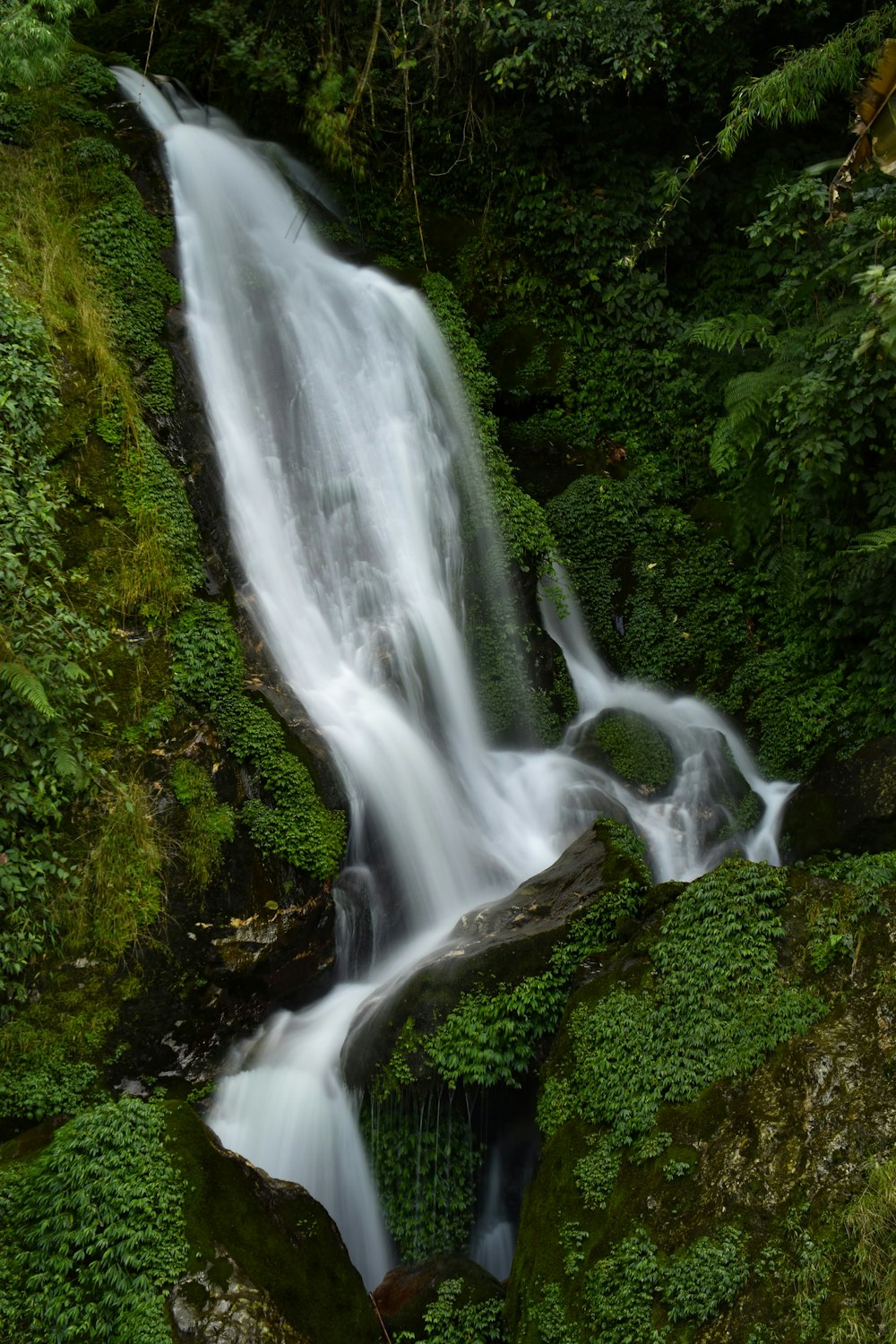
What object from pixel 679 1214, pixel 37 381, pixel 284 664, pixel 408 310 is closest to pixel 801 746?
pixel 284 664

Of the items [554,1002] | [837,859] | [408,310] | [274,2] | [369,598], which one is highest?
[274,2]

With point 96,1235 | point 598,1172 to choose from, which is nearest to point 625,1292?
point 598,1172

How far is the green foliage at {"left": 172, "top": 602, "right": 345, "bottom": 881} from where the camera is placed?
6.57 metres

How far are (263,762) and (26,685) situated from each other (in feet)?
5.72

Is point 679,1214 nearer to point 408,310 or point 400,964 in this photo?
point 400,964

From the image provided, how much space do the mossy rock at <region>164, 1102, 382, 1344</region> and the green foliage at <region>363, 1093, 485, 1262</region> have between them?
0.78 meters

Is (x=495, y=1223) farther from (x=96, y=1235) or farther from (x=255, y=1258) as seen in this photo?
(x=96, y=1235)

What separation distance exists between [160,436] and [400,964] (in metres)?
4.63

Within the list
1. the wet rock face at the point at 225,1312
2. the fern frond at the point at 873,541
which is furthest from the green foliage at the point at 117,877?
the fern frond at the point at 873,541

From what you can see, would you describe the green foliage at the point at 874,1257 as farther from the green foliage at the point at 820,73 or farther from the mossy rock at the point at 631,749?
the green foliage at the point at 820,73

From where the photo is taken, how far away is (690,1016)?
16.2 ft

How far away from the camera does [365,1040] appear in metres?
5.83

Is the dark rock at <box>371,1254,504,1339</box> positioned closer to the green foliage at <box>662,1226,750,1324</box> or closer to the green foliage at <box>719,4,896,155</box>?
the green foliage at <box>662,1226,750,1324</box>

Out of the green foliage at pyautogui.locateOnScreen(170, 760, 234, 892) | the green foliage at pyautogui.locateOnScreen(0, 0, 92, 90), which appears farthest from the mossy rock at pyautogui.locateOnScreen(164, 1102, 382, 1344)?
the green foliage at pyautogui.locateOnScreen(0, 0, 92, 90)
